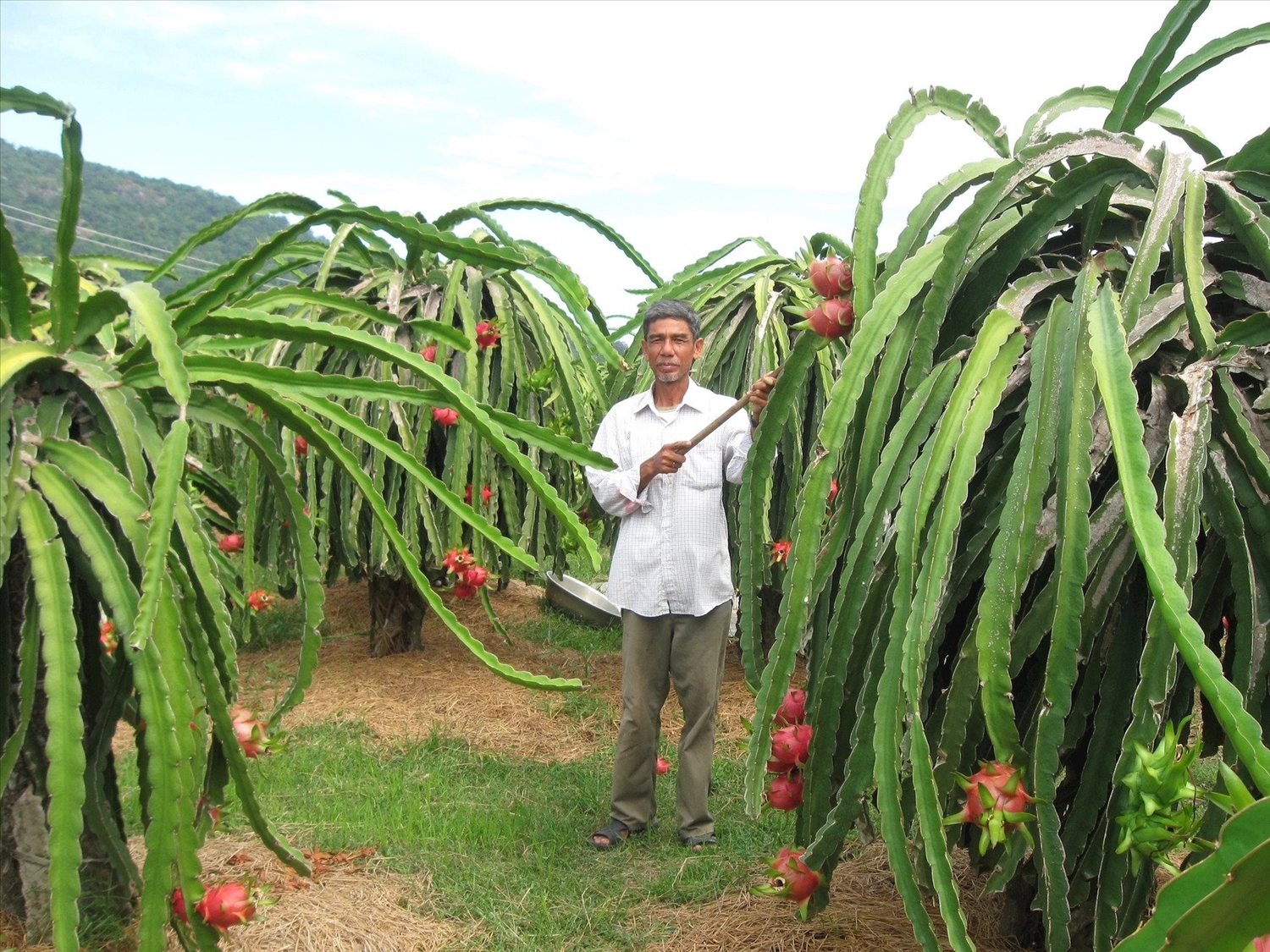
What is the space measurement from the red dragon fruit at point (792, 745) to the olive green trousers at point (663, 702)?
1.77 metres

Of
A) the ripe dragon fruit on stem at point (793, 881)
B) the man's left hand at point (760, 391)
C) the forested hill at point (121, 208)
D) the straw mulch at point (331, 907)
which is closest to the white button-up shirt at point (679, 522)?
the man's left hand at point (760, 391)

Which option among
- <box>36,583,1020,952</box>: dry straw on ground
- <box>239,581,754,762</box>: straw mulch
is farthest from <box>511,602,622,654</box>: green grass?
<box>36,583,1020,952</box>: dry straw on ground

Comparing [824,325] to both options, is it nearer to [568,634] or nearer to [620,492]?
[620,492]

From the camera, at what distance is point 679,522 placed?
3.92 m

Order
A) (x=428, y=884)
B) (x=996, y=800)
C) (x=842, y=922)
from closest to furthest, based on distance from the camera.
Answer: (x=996, y=800) < (x=842, y=922) < (x=428, y=884)

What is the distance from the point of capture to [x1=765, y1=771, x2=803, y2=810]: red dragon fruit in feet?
7.06

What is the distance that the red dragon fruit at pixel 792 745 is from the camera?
2.12 metres

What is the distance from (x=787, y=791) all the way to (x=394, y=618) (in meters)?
4.61

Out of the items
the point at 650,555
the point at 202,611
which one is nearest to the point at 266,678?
the point at 650,555

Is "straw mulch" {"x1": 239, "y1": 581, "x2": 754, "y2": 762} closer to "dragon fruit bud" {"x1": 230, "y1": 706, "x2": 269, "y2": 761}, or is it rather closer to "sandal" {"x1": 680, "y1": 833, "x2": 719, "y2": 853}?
"sandal" {"x1": 680, "y1": 833, "x2": 719, "y2": 853}

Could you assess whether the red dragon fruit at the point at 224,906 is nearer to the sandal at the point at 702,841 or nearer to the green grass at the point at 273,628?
the sandal at the point at 702,841

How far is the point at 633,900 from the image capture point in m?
3.47

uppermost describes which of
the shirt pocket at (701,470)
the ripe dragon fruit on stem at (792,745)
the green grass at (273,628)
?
the shirt pocket at (701,470)

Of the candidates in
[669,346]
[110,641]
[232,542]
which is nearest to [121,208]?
[232,542]
